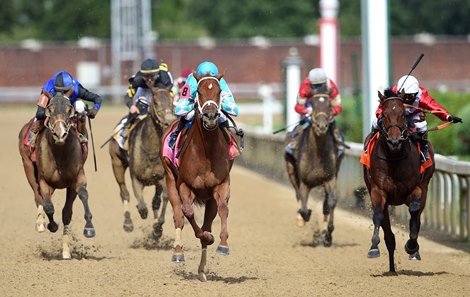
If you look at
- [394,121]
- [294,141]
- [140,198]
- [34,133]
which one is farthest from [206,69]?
[294,141]

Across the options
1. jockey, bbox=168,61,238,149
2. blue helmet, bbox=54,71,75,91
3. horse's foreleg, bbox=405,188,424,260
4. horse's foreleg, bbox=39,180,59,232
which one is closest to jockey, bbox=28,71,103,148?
blue helmet, bbox=54,71,75,91

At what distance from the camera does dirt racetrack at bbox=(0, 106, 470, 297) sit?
31.7 ft

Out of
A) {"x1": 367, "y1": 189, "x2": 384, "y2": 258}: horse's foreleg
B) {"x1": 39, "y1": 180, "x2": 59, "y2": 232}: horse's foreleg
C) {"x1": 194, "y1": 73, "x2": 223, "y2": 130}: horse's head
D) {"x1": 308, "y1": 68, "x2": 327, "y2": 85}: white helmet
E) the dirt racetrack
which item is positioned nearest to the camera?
{"x1": 194, "y1": 73, "x2": 223, "y2": 130}: horse's head

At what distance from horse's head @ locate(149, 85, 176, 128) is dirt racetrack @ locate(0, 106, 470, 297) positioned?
54.6 inches

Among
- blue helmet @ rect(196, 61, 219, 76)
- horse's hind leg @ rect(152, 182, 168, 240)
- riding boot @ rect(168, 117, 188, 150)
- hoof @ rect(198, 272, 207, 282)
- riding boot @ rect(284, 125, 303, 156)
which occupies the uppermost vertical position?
blue helmet @ rect(196, 61, 219, 76)

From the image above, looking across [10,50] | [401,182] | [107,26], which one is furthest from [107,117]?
[401,182]

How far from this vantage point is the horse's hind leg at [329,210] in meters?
13.3

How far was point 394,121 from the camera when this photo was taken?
10.1 meters

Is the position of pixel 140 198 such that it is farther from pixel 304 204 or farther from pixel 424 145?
pixel 424 145

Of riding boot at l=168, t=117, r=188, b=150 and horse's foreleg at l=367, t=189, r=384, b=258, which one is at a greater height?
riding boot at l=168, t=117, r=188, b=150

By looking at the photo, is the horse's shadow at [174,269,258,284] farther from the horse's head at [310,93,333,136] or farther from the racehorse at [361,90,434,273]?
the horse's head at [310,93,333,136]

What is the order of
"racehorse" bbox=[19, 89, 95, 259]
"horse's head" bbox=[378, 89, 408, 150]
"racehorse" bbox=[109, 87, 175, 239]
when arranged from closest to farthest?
1. "horse's head" bbox=[378, 89, 408, 150]
2. "racehorse" bbox=[19, 89, 95, 259]
3. "racehorse" bbox=[109, 87, 175, 239]

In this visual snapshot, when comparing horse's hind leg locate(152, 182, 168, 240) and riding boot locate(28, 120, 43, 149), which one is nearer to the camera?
riding boot locate(28, 120, 43, 149)

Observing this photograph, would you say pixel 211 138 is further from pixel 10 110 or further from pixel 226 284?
pixel 10 110
